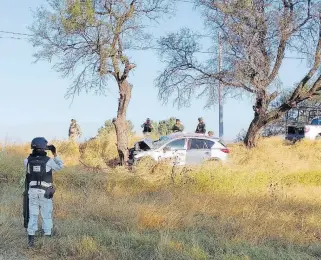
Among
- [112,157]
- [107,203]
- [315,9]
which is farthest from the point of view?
[315,9]

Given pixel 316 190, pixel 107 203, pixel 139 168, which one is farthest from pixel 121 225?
pixel 316 190

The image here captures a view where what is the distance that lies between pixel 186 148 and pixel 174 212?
8.66 m

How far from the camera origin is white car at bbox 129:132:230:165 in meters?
17.9

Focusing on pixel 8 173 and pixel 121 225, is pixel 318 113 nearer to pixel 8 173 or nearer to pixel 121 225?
pixel 8 173

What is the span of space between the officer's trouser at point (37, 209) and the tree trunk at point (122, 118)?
11943 mm

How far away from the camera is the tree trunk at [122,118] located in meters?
19.8

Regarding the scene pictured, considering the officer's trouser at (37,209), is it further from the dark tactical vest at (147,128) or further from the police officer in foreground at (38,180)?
the dark tactical vest at (147,128)

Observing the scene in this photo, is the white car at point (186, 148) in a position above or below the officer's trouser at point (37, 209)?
above

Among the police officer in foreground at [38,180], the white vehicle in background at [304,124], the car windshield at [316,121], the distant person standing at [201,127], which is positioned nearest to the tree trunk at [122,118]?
the distant person standing at [201,127]

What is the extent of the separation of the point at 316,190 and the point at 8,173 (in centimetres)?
852

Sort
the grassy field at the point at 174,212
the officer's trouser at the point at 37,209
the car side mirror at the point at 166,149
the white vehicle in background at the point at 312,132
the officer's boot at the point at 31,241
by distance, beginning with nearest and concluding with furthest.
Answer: the grassy field at the point at 174,212, the officer's boot at the point at 31,241, the officer's trouser at the point at 37,209, the car side mirror at the point at 166,149, the white vehicle in background at the point at 312,132

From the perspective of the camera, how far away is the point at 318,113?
34.0m

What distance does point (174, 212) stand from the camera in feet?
32.4

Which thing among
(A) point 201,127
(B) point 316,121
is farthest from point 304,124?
(A) point 201,127
